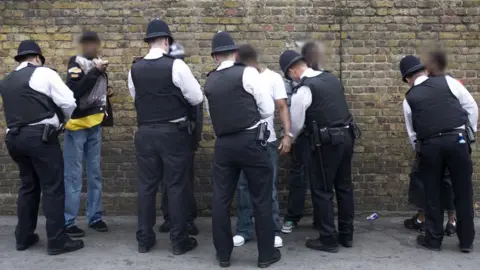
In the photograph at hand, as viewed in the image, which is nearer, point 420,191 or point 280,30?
point 420,191

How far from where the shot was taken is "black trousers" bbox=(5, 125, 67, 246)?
15.8 ft

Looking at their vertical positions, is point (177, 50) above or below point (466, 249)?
above

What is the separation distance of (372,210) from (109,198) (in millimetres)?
3349

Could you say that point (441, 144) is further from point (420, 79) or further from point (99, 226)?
point (99, 226)

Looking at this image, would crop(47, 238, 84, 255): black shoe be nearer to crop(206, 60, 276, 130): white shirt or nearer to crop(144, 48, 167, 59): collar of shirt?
crop(144, 48, 167, 59): collar of shirt

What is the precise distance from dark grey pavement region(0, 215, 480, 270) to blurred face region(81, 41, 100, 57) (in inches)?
80.3

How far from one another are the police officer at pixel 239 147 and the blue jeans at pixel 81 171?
1.73 metres

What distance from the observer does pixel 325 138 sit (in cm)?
490

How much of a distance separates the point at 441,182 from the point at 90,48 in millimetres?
4115

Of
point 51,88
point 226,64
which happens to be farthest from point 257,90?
point 51,88

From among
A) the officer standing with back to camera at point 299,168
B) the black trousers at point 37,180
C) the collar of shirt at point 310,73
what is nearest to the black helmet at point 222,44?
the collar of shirt at point 310,73

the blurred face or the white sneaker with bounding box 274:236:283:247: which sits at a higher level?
the blurred face

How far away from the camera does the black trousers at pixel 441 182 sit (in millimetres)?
4910

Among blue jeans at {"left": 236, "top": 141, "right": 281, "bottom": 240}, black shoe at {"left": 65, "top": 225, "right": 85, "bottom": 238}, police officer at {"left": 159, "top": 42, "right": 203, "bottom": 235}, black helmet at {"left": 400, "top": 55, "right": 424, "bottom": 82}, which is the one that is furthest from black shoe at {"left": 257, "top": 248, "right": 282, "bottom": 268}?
black helmet at {"left": 400, "top": 55, "right": 424, "bottom": 82}
